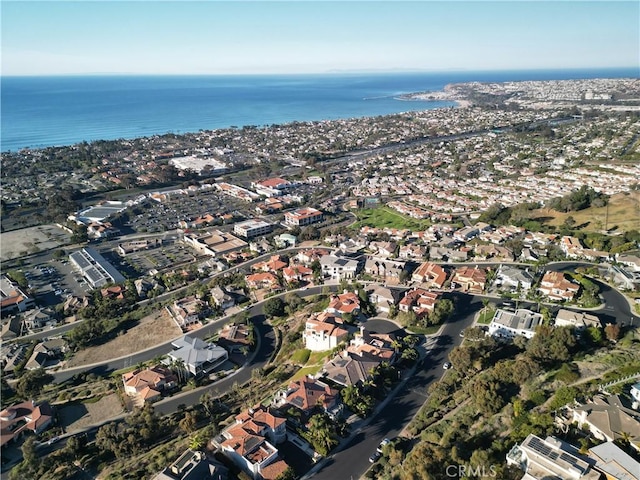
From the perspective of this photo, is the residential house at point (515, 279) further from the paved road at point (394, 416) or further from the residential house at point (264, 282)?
the residential house at point (264, 282)

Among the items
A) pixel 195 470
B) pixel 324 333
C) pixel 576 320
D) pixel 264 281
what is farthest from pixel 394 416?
pixel 264 281

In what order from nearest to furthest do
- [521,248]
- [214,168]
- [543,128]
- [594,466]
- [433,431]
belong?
1. [594,466]
2. [433,431]
3. [521,248]
4. [214,168]
5. [543,128]

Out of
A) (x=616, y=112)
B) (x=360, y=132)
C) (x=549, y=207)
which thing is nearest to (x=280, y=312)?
(x=549, y=207)

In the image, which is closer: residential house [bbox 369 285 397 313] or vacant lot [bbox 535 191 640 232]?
residential house [bbox 369 285 397 313]

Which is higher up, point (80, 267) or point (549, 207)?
point (549, 207)

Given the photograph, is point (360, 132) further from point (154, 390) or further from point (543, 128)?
point (154, 390)

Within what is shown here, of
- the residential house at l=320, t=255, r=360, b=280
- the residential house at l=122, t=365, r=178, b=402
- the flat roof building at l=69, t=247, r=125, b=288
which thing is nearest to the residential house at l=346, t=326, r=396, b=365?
the residential house at l=320, t=255, r=360, b=280

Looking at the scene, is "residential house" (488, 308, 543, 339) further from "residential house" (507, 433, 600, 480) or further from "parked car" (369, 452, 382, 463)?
"parked car" (369, 452, 382, 463)
